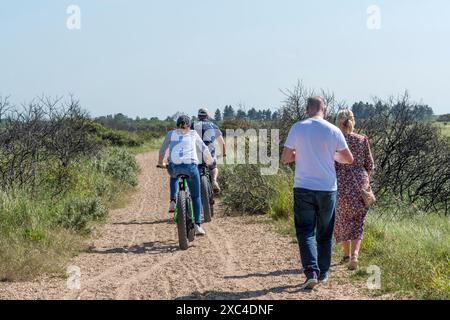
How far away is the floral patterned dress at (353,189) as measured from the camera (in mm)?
6734

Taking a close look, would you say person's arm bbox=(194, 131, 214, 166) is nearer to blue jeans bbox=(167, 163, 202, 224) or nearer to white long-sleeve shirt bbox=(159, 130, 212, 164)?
white long-sleeve shirt bbox=(159, 130, 212, 164)

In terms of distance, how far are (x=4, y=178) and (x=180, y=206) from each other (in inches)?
162

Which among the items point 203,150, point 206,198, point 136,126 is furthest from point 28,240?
point 136,126

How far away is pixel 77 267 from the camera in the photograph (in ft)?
23.1

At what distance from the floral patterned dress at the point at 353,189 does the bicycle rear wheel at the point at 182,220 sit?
2.13 m

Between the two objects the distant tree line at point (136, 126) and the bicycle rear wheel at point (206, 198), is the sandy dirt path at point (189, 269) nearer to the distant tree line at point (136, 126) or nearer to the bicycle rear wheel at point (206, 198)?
the bicycle rear wheel at point (206, 198)

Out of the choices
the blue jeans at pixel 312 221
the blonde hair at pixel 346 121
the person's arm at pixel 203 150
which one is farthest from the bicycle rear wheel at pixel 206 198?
the blue jeans at pixel 312 221

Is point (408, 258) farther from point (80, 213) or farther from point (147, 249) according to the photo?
point (80, 213)

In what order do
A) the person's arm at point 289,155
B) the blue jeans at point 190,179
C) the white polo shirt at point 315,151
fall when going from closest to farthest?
the white polo shirt at point 315,151 < the person's arm at point 289,155 < the blue jeans at point 190,179

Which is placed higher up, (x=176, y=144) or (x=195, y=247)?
(x=176, y=144)

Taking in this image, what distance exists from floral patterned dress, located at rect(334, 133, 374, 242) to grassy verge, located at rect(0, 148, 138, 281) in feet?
10.6

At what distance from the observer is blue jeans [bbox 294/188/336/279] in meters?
5.84
